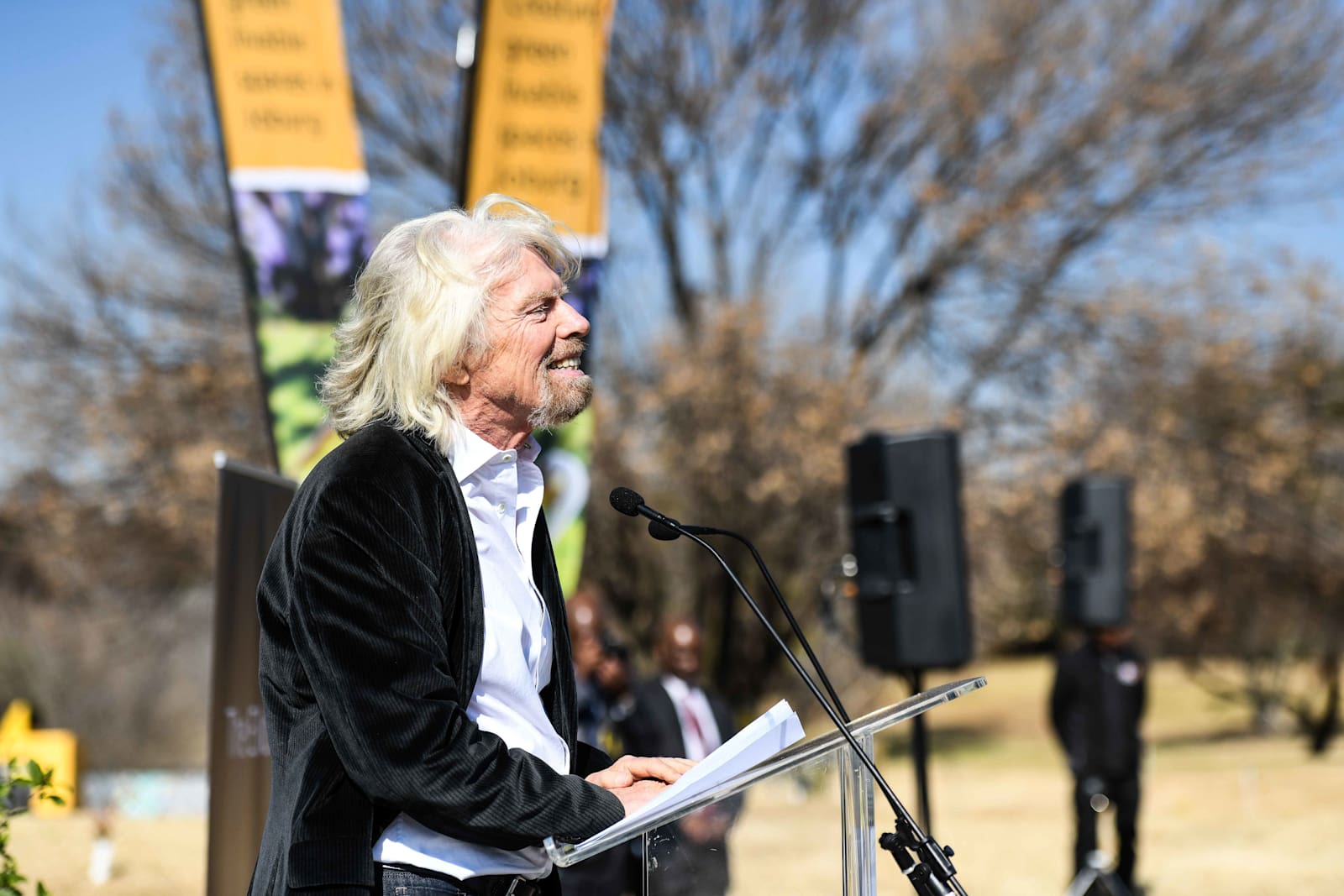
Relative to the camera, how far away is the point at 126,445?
18.1 m

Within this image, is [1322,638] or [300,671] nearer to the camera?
[300,671]

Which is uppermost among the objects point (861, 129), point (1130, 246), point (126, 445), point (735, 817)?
point (861, 129)

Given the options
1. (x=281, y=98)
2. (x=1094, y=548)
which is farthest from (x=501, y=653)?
(x=1094, y=548)

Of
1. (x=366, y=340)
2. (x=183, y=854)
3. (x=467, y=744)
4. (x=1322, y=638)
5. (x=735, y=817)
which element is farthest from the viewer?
(x=1322, y=638)

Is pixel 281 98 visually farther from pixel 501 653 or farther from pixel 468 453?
pixel 501 653

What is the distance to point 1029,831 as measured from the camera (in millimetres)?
14531

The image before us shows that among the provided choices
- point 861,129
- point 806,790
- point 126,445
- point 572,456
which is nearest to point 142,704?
point 126,445

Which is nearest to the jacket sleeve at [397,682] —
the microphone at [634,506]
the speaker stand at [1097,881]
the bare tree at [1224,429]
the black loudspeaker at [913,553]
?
the microphone at [634,506]

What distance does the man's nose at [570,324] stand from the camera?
229 cm

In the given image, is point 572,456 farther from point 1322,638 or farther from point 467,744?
point 1322,638

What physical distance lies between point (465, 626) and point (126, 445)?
17.3 m

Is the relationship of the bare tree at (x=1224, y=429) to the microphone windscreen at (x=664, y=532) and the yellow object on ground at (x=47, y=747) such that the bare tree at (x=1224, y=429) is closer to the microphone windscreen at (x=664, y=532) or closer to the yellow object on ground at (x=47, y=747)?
the yellow object on ground at (x=47, y=747)

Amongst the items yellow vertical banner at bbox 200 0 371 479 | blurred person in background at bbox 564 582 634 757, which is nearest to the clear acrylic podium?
yellow vertical banner at bbox 200 0 371 479

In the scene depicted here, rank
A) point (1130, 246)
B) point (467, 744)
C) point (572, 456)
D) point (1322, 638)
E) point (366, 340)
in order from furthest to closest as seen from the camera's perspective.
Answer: point (1322, 638) < point (1130, 246) < point (572, 456) < point (366, 340) < point (467, 744)
